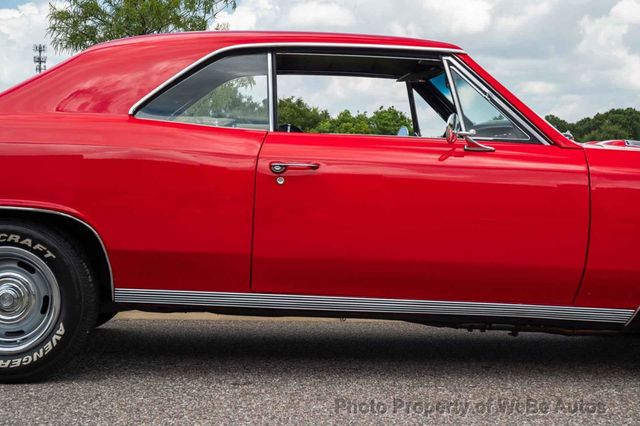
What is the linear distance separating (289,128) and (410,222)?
2.56ft

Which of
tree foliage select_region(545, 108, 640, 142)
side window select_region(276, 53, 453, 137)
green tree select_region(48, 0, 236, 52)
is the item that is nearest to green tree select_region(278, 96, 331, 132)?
side window select_region(276, 53, 453, 137)

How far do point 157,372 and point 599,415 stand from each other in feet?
6.82

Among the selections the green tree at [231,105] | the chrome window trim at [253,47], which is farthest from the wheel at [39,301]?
the green tree at [231,105]

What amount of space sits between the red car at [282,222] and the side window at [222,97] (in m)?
0.01

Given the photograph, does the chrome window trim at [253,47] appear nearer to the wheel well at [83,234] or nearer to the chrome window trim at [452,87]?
the chrome window trim at [452,87]

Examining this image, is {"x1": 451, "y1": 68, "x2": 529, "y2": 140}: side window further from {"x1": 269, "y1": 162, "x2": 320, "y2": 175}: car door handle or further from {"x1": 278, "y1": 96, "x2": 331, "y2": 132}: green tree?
{"x1": 269, "y1": 162, "x2": 320, "y2": 175}: car door handle

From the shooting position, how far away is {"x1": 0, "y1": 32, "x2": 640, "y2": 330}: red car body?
12.5ft

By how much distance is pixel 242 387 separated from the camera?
3850mm

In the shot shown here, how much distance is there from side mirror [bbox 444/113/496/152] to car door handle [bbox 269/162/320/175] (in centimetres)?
67

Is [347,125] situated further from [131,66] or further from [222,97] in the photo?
[131,66]

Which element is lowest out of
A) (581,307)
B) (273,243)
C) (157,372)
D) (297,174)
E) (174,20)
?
(157,372)

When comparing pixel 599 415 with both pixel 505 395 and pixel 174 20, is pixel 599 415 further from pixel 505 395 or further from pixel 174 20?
pixel 174 20

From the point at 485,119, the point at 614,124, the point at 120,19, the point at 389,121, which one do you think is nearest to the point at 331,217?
the point at 389,121

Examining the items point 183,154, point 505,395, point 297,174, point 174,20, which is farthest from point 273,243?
point 174,20
